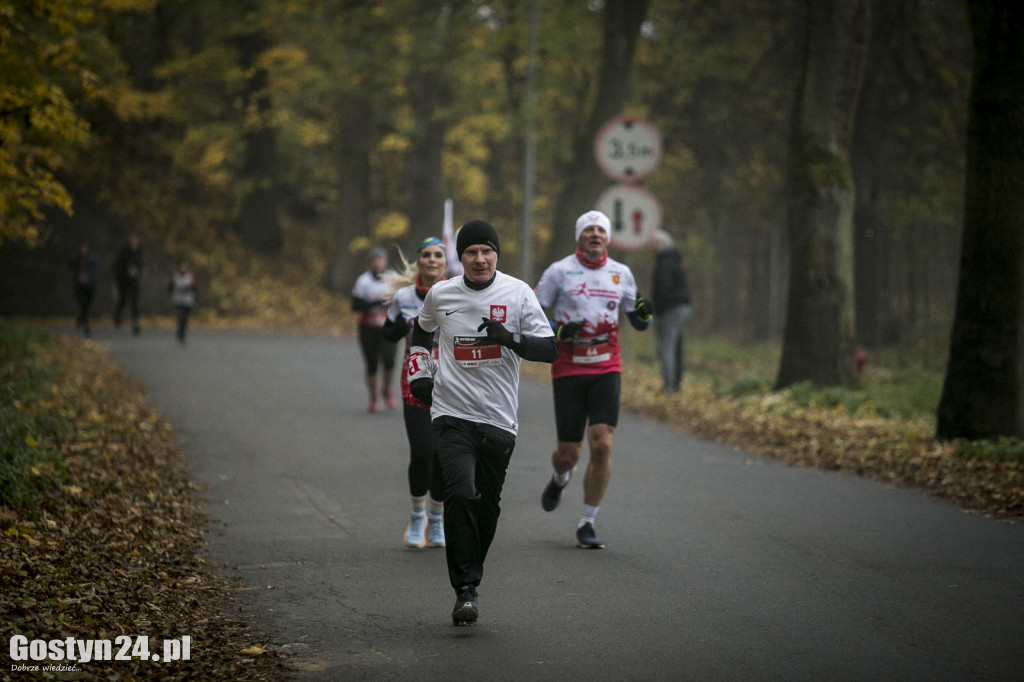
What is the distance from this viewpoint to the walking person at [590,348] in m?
8.09

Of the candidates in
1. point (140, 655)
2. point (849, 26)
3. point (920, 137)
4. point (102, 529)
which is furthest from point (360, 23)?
point (140, 655)

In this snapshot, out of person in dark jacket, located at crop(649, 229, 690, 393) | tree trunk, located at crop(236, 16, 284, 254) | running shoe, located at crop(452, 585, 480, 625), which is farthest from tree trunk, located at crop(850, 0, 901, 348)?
tree trunk, located at crop(236, 16, 284, 254)

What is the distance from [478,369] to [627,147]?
11.0 meters

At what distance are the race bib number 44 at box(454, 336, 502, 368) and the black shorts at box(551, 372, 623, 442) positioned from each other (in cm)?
184

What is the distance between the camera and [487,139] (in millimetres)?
39250

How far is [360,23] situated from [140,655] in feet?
94.9

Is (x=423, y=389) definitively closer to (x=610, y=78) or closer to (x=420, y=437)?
(x=420, y=437)

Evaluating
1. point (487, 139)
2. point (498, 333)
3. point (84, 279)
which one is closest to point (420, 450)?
point (498, 333)

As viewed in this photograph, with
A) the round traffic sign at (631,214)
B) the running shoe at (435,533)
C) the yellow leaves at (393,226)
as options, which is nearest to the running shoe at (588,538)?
the running shoe at (435,533)

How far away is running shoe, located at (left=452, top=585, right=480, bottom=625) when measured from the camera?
595 centimetres

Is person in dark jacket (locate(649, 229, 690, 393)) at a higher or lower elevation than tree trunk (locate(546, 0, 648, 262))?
lower

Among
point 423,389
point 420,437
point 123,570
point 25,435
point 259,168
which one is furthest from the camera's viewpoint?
point 259,168

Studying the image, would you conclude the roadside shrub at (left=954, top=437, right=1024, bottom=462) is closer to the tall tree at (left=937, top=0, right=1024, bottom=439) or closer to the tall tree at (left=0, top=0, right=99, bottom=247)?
the tall tree at (left=937, top=0, right=1024, bottom=439)

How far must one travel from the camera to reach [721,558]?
300 inches
